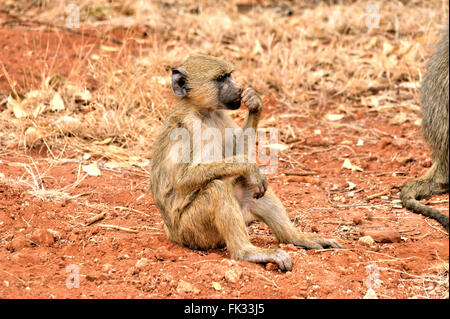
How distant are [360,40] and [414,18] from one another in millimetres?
1165

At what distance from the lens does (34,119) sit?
6.10 meters

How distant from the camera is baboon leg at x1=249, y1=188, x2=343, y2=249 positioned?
4238mm

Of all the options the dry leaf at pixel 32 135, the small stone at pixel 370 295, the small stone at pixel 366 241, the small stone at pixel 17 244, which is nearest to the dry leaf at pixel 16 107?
the dry leaf at pixel 32 135

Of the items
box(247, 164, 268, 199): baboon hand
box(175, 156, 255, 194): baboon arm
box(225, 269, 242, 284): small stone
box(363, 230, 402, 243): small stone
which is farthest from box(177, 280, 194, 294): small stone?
box(363, 230, 402, 243): small stone

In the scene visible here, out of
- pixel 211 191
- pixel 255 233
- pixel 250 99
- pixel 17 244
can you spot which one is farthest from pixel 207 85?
pixel 17 244

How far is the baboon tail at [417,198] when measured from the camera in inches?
183

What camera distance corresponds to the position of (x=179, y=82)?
4406mm

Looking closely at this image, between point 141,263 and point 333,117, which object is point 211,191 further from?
point 333,117

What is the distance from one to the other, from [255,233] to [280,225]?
1.45 ft

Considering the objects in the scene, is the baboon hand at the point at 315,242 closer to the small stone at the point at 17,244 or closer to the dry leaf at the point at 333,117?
the small stone at the point at 17,244

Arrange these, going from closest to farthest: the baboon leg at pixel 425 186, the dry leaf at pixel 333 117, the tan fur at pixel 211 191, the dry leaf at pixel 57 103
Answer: the tan fur at pixel 211 191, the baboon leg at pixel 425 186, the dry leaf at pixel 57 103, the dry leaf at pixel 333 117

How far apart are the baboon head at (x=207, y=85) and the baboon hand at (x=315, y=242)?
109 cm

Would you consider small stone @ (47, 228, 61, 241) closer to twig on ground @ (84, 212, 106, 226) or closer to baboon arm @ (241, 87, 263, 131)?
twig on ground @ (84, 212, 106, 226)

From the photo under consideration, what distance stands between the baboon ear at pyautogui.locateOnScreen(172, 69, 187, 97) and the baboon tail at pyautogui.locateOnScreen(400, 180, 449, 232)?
2085 mm
